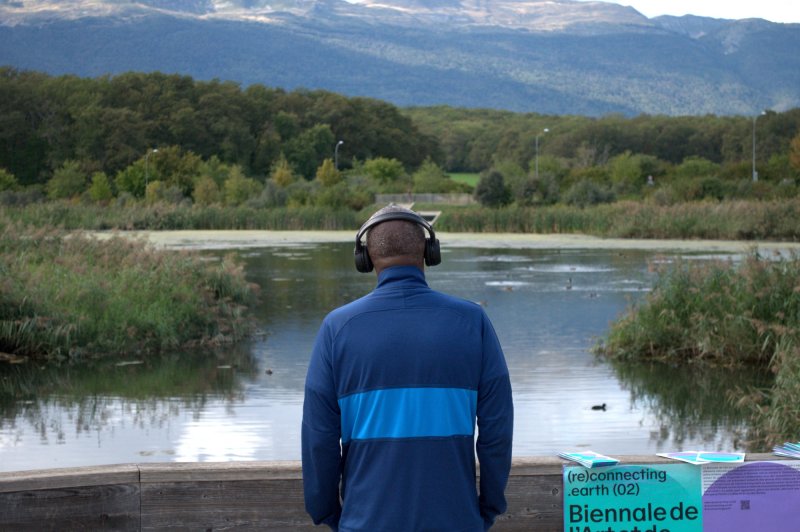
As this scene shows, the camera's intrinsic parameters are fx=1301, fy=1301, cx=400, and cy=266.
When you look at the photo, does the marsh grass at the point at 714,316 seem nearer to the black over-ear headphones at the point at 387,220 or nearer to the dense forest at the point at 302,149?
the black over-ear headphones at the point at 387,220

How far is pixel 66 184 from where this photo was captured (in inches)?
3366

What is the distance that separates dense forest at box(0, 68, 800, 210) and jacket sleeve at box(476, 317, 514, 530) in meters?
53.7

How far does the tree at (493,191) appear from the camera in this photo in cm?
6042

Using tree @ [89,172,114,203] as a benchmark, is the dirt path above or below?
above

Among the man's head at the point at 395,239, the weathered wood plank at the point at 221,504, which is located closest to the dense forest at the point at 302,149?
the weathered wood plank at the point at 221,504

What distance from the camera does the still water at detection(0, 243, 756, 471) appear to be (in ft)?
33.0

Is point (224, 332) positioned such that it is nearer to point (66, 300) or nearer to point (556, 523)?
point (66, 300)

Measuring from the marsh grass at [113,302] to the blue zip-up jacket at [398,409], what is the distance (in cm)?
1129

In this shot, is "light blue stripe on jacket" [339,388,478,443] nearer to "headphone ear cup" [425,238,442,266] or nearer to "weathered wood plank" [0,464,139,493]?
"headphone ear cup" [425,238,442,266]

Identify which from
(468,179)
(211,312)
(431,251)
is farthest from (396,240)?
(468,179)

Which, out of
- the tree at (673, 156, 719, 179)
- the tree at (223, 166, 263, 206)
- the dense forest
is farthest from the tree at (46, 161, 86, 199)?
the tree at (673, 156, 719, 179)

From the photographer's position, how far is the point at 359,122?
373ft

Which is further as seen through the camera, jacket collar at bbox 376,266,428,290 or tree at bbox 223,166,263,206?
tree at bbox 223,166,263,206

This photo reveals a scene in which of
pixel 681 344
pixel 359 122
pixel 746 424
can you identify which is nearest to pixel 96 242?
pixel 681 344
